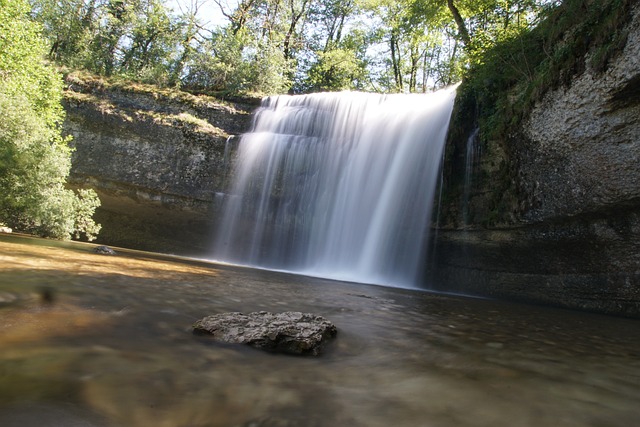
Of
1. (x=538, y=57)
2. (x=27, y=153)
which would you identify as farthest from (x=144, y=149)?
(x=538, y=57)

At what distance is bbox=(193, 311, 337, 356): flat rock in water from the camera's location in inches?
111

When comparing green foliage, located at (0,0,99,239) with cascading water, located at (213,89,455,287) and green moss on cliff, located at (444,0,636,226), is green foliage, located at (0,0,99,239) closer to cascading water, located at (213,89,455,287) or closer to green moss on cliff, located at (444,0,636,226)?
cascading water, located at (213,89,455,287)

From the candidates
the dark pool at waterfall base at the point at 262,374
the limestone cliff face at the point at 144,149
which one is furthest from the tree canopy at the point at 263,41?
the dark pool at waterfall base at the point at 262,374

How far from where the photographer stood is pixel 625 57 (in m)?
6.68

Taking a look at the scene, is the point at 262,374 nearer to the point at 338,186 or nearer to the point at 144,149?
the point at 338,186

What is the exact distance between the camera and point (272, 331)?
2.90m

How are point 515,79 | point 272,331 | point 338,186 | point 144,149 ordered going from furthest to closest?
point 144,149 → point 338,186 → point 515,79 → point 272,331

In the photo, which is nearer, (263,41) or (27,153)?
(27,153)

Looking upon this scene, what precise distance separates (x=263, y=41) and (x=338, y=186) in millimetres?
11034

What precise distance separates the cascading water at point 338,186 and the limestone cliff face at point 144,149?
4.32 ft

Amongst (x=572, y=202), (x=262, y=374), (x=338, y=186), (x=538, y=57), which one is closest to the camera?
(x=262, y=374)

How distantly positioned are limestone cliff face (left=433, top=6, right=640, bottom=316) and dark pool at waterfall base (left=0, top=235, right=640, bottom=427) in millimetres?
4947

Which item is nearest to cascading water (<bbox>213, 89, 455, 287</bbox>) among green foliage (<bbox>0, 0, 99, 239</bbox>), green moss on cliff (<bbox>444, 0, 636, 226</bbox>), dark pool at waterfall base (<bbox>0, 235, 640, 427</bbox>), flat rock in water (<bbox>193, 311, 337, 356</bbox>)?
green moss on cliff (<bbox>444, 0, 636, 226</bbox>)

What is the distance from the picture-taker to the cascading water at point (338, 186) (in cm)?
1286
